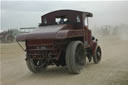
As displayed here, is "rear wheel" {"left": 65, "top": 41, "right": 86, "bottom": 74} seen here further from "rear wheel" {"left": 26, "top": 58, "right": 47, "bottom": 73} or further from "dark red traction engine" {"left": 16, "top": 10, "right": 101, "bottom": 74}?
"rear wheel" {"left": 26, "top": 58, "right": 47, "bottom": 73}

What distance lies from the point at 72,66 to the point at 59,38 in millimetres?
1131

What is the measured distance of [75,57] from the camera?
8500 mm

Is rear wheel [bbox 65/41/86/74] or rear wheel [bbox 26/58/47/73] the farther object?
rear wheel [bbox 26/58/47/73]

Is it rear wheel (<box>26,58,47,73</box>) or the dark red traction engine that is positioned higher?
the dark red traction engine

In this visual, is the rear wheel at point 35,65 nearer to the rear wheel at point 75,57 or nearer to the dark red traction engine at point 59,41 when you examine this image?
the dark red traction engine at point 59,41

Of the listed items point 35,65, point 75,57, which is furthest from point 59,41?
point 35,65

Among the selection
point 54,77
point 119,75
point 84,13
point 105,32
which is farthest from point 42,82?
point 105,32

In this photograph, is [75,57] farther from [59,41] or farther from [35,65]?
[35,65]

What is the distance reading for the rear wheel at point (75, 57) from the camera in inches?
318

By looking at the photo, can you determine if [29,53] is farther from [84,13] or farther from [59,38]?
[84,13]

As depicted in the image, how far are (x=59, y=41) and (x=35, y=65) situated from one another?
168cm

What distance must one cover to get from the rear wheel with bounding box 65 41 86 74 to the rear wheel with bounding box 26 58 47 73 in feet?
3.63

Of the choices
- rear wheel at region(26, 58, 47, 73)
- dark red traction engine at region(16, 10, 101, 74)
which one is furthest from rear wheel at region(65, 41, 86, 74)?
rear wheel at region(26, 58, 47, 73)

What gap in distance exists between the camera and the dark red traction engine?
8.07 meters
